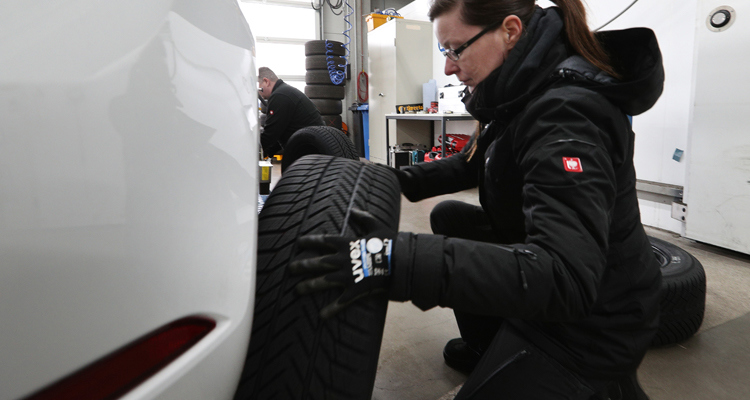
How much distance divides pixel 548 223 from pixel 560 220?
2 centimetres

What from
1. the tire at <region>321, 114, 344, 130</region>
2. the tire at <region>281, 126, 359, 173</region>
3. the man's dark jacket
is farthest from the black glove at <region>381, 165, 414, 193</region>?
the tire at <region>321, 114, 344, 130</region>

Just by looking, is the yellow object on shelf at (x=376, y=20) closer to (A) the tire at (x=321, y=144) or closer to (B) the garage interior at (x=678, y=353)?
(A) the tire at (x=321, y=144)

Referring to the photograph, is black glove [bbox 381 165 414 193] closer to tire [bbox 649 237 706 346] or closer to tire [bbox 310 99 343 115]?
tire [bbox 649 237 706 346]

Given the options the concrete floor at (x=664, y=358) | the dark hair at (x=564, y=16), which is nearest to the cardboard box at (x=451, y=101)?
the concrete floor at (x=664, y=358)

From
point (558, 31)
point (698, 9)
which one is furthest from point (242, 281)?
point (698, 9)

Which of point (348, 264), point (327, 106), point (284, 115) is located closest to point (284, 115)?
point (284, 115)

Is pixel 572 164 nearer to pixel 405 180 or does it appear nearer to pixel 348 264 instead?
pixel 348 264

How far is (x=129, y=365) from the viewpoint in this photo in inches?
16.8

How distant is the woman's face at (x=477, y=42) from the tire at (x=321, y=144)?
4.76ft

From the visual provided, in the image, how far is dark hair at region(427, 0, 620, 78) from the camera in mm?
949

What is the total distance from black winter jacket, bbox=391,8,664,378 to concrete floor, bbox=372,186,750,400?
0.47 meters

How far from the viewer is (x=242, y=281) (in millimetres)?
523

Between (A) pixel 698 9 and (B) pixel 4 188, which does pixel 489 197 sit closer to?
(B) pixel 4 188

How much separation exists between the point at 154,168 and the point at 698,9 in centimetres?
296
